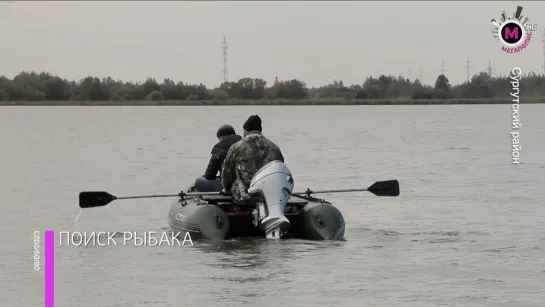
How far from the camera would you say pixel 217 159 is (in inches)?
679

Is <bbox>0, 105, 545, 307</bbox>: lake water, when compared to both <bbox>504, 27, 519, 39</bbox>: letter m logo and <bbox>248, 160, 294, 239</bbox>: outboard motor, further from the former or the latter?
<bbox>504, 27, 519, 39</bbox>: letter m logo

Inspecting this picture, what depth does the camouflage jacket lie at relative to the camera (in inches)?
634

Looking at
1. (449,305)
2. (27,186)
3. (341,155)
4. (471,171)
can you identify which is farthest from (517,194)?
(341,155)

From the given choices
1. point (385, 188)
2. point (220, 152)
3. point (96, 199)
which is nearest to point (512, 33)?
point (385, 188)

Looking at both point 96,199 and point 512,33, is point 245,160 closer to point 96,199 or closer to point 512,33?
point 96,199

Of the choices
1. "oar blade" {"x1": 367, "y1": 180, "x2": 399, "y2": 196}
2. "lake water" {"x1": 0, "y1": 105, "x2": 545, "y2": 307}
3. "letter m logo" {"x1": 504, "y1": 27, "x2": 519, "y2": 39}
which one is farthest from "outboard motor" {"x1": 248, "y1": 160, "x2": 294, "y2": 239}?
"letter m logo" {"x1": 504, "y1": 27, "x2": 519, "y2": 39}

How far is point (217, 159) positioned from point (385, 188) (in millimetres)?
2667

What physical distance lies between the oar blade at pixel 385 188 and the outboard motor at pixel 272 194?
2809mm

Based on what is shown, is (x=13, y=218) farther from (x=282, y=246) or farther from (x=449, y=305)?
(x=449, y=305)

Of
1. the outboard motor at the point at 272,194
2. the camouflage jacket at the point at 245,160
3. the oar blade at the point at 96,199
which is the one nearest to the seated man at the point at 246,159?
the camouflage jacket at the point at 245,160

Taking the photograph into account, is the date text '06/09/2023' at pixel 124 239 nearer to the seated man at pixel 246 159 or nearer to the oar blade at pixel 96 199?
the oar blade at pixel 96 199

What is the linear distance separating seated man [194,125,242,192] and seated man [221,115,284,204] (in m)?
0.82

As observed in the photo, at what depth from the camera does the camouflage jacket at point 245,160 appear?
1611 cm

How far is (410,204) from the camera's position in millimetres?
23750
